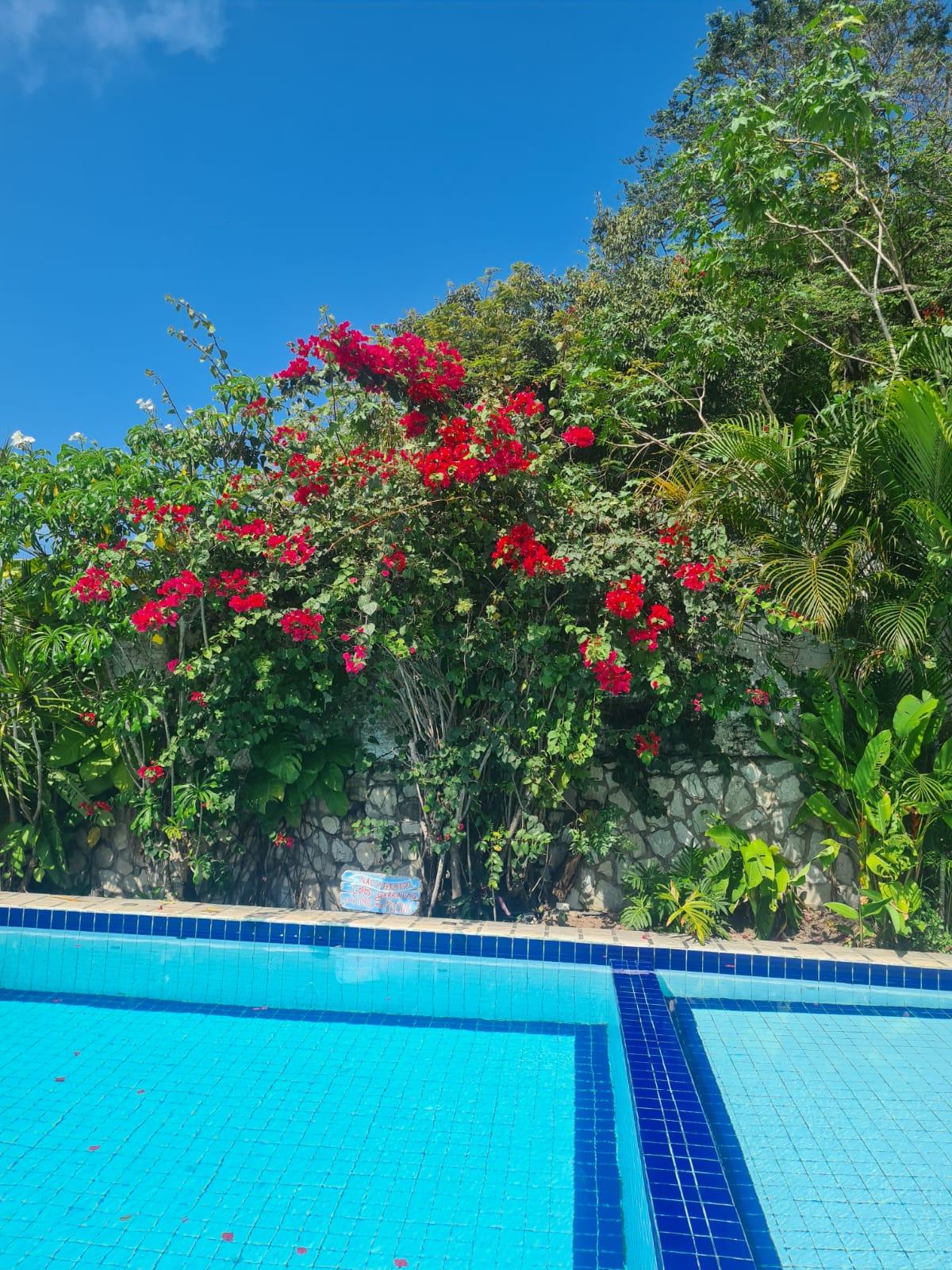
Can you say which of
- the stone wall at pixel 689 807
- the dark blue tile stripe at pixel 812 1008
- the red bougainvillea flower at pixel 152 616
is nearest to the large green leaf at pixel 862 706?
the stone wall at pixel 689 807

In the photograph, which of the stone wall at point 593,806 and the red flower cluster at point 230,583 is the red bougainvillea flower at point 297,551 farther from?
the stone wall at point 593,806

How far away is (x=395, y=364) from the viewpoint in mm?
4965

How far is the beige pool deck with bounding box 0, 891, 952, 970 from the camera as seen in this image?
188 inches

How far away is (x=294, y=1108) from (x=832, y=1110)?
2.19 meters

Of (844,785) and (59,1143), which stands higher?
(844,785)

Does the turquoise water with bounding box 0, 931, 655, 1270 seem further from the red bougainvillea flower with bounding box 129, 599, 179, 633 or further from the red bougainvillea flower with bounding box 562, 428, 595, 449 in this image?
the red bougainvillea flower with bounding box 562, 428, 595, 449

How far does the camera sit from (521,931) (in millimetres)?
5090

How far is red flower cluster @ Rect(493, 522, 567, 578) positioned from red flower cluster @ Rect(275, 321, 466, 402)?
3.07ft

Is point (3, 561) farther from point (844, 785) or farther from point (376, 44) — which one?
point (376, 44)

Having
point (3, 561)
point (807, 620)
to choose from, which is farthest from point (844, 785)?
point (3, 561)

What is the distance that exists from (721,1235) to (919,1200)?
975 millimetres

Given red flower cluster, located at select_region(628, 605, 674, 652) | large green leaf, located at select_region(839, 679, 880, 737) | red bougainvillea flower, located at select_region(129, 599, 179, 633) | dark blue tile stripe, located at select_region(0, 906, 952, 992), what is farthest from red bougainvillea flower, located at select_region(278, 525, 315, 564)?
large green leaf, located at select_region(839, 679, 880, 737)

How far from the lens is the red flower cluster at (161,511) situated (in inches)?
207

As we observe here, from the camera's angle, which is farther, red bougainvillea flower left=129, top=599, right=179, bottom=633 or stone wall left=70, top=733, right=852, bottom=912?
stone wall left=70, top=733, right=852, bottom=912
